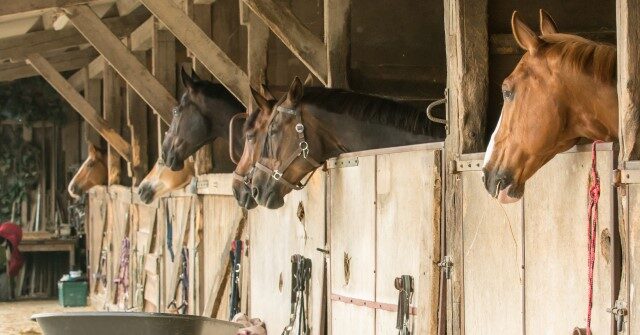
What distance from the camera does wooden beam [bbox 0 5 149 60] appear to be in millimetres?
10438

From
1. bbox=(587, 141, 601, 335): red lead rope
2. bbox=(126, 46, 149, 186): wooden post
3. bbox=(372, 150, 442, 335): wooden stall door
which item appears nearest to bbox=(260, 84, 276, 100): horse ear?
bbox=(372, 150, 442, 335): wooden stall door

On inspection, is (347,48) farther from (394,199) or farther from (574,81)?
(574,81)

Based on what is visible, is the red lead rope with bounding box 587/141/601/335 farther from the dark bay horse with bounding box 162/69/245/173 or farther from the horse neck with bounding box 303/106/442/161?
the dark bay horse with bounding box 162/69/245/173

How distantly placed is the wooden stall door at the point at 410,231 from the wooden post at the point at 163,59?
4289 mm

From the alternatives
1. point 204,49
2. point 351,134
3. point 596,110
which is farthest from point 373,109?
point 596,110

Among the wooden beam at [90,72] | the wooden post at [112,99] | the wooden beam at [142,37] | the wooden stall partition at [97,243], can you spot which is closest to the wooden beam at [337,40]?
the wooden beam at [142,37]

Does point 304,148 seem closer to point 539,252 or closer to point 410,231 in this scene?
point 410,231

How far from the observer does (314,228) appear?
579cm

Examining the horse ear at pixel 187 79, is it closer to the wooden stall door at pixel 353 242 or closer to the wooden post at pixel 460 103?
the wooden stall door at pixel 353 242

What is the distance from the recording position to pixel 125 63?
8258 millimetres

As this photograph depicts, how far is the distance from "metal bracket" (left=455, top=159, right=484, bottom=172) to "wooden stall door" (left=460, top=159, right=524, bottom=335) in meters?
0.01

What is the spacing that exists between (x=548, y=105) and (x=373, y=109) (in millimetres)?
2153

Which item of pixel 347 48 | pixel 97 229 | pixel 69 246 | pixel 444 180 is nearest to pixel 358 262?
pixel 444 180

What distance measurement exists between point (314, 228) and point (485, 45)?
161 cm
